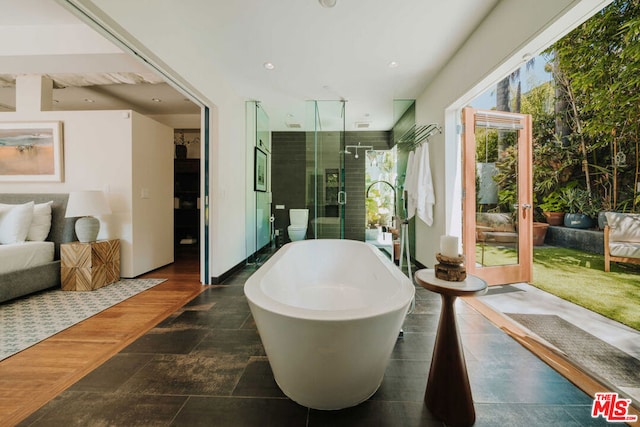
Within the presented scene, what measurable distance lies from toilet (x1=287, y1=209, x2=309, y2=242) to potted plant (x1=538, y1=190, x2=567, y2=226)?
444 cm

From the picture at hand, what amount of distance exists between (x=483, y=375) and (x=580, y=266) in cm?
331

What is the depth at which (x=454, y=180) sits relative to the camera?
2.87m

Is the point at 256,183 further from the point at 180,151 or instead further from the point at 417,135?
the point at 417,135

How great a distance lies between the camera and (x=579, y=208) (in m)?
4.16

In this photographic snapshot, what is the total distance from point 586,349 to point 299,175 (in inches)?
144

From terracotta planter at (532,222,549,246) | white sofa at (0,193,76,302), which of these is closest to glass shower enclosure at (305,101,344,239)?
white sofa at (0,193,76,302)

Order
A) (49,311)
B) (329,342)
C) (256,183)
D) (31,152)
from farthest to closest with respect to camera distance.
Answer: (256,183) → (31,152) → (49,311) → (329,342)

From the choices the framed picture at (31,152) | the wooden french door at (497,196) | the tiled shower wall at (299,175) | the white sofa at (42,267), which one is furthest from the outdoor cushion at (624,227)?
the framed picture at (31,152)

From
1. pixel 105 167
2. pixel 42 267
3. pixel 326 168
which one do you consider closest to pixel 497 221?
pixel 326 168

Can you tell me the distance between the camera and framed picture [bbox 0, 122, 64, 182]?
309 cm

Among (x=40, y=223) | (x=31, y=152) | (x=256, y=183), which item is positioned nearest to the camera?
(x=40, y=223)

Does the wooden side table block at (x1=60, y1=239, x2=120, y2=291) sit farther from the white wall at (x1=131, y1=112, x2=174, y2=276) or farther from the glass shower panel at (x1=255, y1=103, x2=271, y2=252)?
the glass shower panel at (x1=255, y1=103, x2=271, y2=252)

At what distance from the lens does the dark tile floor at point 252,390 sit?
3.64ft

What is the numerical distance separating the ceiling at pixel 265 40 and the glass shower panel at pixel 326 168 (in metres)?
0.37
